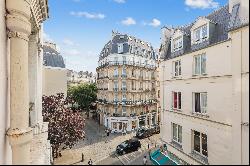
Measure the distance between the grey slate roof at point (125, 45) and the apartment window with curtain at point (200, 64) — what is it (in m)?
34.1

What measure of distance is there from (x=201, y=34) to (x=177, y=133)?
7.54 metres

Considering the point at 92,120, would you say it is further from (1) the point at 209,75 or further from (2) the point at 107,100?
(1) the point at 209,75

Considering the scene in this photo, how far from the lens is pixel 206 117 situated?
1433 centimetres

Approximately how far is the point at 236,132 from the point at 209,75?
8.12 meters

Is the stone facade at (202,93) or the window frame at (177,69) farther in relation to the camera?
the window frame at (177,69)

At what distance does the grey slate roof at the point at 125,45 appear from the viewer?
49969mm

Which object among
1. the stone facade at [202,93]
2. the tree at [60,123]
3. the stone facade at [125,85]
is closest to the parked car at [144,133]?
the stone facade at [125,85]

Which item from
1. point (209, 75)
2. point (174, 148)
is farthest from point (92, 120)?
point (209, 75)

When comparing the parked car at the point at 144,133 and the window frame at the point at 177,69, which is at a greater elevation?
the window frame at the point at 177,69

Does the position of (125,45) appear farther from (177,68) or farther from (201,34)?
(201,34)

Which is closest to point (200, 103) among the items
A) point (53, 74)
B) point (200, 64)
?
point (200, 64)

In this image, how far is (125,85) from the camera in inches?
1918

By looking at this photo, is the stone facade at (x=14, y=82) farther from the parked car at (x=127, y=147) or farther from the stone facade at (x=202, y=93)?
the parked car at (x=127, y=147)

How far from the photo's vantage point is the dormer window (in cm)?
1682
